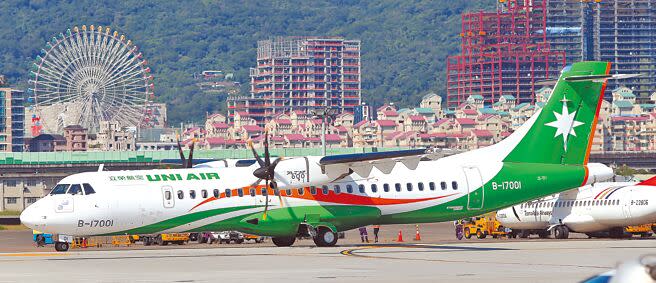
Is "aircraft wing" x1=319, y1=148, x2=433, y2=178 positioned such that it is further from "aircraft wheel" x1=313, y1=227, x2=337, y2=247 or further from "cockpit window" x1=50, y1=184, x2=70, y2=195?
"cockpit window" x1=50, y1=184, x2=70, y2=195

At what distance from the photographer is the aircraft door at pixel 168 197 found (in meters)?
43.3

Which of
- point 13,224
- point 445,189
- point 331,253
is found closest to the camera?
point 331,253

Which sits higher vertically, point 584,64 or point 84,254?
point 584,64

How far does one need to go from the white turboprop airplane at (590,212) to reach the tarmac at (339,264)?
860cm

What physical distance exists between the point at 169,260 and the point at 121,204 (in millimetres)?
5645

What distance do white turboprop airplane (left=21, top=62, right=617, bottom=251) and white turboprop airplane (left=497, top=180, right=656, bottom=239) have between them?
→ 6.18 metres

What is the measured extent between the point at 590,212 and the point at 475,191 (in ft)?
38.9

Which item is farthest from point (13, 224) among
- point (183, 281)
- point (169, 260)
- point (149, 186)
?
point (183, 281)

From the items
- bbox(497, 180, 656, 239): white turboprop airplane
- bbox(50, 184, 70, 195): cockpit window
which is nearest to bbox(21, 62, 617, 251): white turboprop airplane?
bbox(50, 184, 70, 195): cockpit window

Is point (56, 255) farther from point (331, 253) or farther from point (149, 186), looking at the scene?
point (331, 253)

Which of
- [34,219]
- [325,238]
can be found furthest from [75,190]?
[325,238]

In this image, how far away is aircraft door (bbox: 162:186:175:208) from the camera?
4328cm

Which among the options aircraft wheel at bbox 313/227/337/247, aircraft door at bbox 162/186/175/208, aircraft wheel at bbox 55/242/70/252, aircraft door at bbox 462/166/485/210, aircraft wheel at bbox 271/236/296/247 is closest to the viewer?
aircraft door at bbox 162/186/175/208

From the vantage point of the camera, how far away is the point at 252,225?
44250 millimetres
